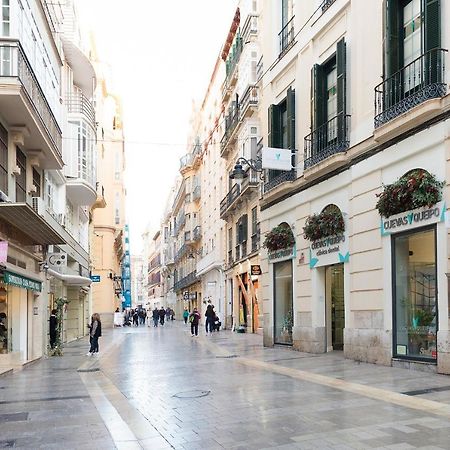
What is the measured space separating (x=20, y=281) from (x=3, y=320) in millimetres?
1486

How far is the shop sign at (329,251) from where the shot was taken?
15.6 meters

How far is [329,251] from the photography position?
16.3m

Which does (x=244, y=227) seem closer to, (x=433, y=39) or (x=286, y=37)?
(x=286, y=37)

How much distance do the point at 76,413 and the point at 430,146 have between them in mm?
8162

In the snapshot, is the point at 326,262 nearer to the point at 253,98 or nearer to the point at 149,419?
the point at 149,419

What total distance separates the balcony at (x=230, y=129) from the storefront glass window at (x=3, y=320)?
21.3 meters

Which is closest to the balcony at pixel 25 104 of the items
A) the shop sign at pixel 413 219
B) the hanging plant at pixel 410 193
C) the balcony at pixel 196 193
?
the hanging plant at pixel 410 193

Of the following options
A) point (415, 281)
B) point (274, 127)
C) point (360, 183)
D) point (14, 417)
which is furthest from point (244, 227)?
point (14, 417)

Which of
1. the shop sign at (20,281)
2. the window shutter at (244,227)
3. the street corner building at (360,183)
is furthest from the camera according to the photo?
the window shutter at (244,227)

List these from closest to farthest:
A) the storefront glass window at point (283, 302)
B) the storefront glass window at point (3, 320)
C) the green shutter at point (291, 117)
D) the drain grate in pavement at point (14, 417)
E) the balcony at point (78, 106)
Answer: the drain grate in pavement at point (14, 417) → the storefront glass window at point (3, 320) → the green shutter at point (291, 117) → the storefront glass window at point (283, 302) → the balcony at point (78, 106)

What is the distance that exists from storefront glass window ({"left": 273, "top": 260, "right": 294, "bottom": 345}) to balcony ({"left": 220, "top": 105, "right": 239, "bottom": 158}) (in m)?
16.7

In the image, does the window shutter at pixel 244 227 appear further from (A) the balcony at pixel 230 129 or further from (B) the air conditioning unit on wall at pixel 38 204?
(B) the air conditioning unit on wall at pixel 38 204

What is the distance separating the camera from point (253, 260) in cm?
3322

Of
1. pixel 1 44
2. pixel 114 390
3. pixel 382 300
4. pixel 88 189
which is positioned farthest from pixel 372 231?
pixel 88 189
